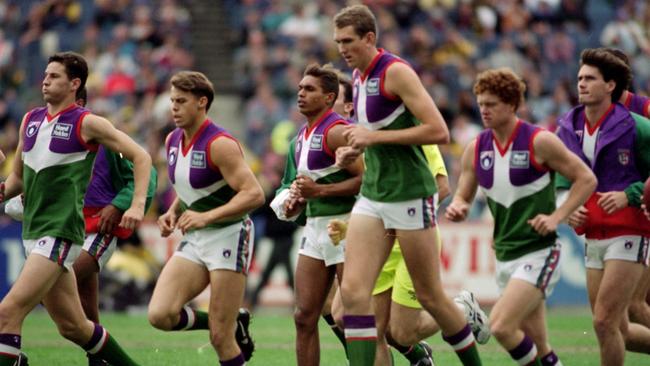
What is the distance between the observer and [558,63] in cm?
2339

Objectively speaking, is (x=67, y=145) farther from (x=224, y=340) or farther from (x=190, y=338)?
(x=190, y=338)

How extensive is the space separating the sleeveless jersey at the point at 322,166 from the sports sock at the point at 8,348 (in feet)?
7.82

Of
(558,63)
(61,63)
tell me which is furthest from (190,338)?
(558,63)

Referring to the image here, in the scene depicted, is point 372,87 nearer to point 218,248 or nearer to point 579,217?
point 218,248

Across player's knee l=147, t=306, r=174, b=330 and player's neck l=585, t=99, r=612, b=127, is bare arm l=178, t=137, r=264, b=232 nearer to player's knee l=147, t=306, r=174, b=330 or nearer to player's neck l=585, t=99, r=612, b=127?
player's knee l=147, t=306, r=174, b=330

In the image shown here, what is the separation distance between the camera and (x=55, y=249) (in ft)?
30.1

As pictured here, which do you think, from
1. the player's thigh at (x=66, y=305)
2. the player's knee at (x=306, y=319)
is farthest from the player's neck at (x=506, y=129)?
the player's thigh at (x=66, y=305)

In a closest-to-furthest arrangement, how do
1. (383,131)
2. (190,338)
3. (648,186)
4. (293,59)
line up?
(383,131) → (648,186) → (190,338) → (293,59)

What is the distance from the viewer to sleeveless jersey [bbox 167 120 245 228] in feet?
30.3

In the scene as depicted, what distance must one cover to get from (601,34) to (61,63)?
16003mm

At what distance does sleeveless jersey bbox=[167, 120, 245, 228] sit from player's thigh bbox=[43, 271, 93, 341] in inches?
41.9

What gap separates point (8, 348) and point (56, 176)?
51.0 inches

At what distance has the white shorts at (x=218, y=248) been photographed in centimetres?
916

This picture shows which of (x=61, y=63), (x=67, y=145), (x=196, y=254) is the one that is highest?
(x=61, y=63)
